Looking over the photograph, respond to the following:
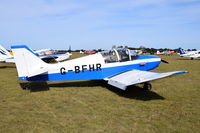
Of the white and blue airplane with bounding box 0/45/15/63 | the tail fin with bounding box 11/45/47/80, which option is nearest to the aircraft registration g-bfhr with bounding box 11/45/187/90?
the tail fin with bounding box 11/45/47/80

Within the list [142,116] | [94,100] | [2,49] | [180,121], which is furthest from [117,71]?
[2,49]

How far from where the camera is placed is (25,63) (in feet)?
22.1

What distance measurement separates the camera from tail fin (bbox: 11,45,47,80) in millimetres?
6590

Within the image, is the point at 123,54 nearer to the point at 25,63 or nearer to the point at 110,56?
the point at 110,56

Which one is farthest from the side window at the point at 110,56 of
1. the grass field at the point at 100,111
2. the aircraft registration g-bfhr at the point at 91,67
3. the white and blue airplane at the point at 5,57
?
the white and blue airplane at the point at 5,57

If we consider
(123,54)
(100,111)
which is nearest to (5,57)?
(123,54)

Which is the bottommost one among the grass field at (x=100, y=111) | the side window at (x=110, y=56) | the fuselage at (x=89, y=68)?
the grass field at (x=100, y=111)

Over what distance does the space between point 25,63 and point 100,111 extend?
3.92m

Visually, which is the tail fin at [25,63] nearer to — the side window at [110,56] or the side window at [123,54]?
the side window at [110,56]

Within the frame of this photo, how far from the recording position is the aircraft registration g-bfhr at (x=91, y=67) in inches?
262

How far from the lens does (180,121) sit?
4.21m

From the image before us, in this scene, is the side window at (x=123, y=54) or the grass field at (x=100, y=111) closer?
the grass field at (x=100, y=111)

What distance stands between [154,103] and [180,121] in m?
1.42

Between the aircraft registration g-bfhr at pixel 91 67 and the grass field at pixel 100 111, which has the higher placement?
the aircraft registration g-bfhr at pixel 91 67
